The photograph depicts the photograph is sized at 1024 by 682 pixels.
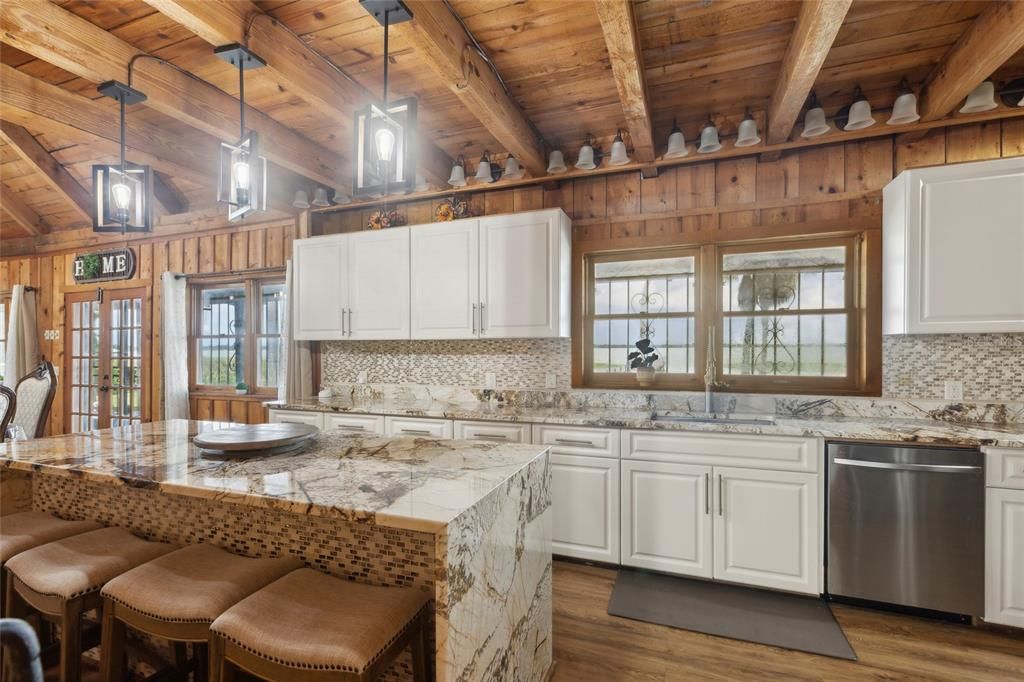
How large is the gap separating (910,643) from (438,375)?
3.15 m

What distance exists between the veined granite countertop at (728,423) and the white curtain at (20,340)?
3.93 metres

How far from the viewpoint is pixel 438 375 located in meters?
3.86

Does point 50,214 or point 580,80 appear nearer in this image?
point 580,80

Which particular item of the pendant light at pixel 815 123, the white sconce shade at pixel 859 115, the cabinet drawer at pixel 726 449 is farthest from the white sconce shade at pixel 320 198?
the white sconce shade at pixel 859 115

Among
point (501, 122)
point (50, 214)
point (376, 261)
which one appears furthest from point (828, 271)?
point (50, 214)

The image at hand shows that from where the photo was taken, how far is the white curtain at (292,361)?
4.09 m

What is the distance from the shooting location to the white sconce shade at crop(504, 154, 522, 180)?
341cm

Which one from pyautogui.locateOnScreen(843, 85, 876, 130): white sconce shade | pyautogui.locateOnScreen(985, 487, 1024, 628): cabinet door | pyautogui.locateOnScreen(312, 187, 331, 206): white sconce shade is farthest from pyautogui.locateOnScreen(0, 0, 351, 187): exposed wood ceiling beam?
pyautogui.locateOnScreen(985, 487, 1024, 628): cabinet door

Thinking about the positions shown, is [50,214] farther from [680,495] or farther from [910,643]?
[910,643]

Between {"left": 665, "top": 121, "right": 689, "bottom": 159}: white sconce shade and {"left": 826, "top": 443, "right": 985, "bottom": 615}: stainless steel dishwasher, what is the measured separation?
1.91 metres

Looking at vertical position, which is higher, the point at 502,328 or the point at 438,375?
the point at 502,328

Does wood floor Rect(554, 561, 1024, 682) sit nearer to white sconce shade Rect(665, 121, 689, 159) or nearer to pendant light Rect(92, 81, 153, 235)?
white sconce shade Rect(665, 121, 689, 159)

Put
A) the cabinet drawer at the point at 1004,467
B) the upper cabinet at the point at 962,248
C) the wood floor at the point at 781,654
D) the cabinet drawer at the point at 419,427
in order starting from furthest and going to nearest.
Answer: the cabinet drawer at the point at 419,427 → the upper cabinet at the point at 962,248 → the cabinet drawer at the point at 1004,467 → the wood floor at the point at 781,654

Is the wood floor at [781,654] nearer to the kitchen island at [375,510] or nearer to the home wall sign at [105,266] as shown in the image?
the kitchen island at [375,510]
